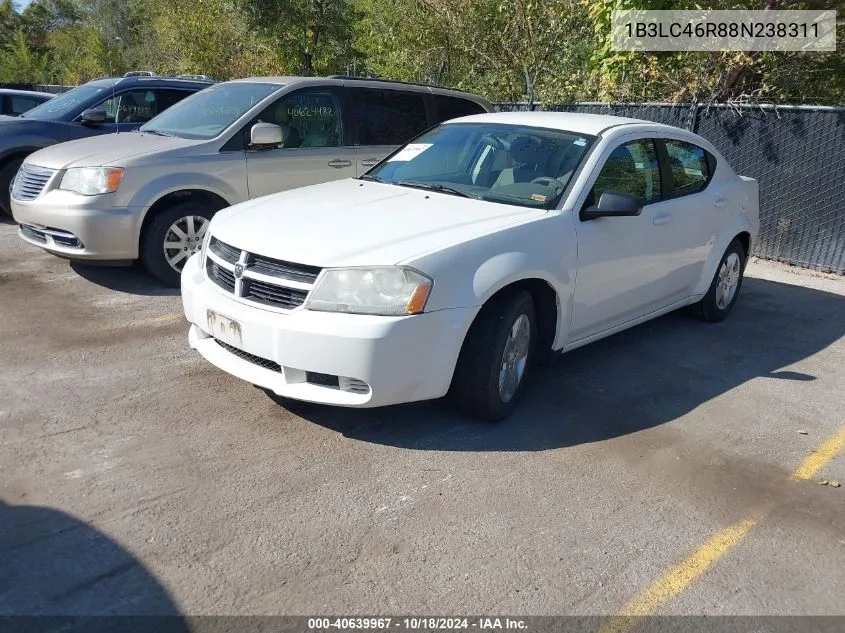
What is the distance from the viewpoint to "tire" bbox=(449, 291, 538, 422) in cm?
411

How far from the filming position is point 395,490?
363 cm

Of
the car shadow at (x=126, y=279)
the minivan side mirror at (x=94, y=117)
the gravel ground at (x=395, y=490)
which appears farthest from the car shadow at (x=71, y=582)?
the minivan side mirror at (x=94, y=117)

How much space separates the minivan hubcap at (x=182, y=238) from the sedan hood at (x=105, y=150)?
0.63 metres

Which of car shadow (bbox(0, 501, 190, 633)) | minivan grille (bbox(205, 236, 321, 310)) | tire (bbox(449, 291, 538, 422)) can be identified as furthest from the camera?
tire (bbox(449, 291, 538, 422))

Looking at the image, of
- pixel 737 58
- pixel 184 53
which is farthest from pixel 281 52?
pixel 737 58

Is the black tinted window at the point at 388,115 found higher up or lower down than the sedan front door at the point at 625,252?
higher up

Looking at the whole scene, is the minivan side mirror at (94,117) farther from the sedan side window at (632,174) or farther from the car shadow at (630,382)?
the sedan side window at (632,174)

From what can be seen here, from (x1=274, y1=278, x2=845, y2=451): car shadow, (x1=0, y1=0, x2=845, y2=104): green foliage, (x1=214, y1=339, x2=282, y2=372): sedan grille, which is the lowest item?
(x1=274, y1=278, x2=845, y2=451): car shadow

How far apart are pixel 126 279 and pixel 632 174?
176 inches

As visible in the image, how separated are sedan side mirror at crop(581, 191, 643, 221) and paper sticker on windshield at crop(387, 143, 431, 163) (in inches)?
57.6

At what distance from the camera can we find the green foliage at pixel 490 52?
10062 millimetres

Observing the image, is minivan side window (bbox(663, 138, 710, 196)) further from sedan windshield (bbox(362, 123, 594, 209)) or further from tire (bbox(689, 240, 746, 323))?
sedan windshield (bbox(362, 123, 594, 209))

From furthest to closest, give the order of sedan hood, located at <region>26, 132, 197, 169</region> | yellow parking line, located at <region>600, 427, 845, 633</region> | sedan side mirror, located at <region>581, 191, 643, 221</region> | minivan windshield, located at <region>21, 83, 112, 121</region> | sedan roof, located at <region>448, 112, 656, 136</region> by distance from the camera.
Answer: minivan windshield, located at <region>21, 83, 112, 121</region>
sedan hood, located at <region>26, 132, 197, 169</region>
sedan roof, located at <region>448, 112, 656, 136</region>
sedan side mirror, located at <region>581, 191, 643, 221</region>
yellow parking line, located at <region>600, 427, 845, 633</region>

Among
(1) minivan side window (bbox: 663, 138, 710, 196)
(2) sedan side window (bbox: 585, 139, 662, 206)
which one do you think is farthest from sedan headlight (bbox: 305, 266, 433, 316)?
(1) minivan side window (bbox: 663, 138, 710, 196)
